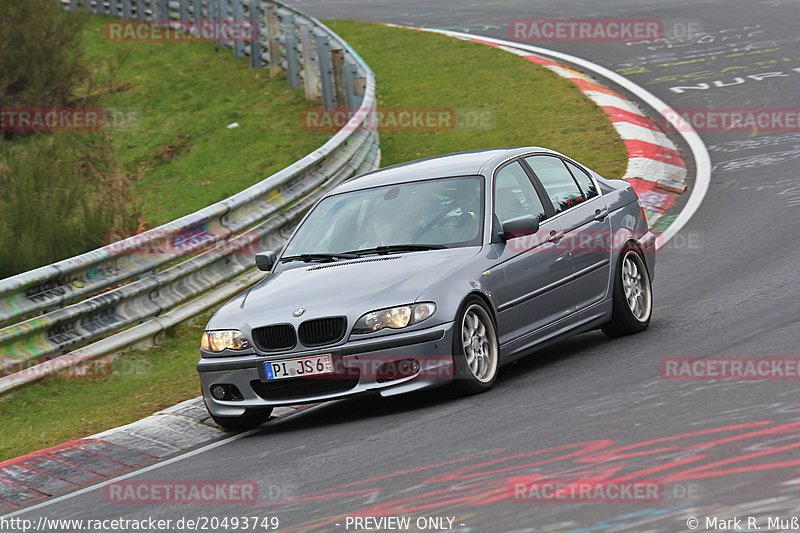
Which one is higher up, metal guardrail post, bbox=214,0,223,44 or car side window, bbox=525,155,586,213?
metal guardrail post, bbox=214,0,223,44

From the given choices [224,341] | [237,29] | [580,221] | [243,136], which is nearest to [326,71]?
[243,136]

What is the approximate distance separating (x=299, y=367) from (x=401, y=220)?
1.53 meters

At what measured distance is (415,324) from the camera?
771 centimetres

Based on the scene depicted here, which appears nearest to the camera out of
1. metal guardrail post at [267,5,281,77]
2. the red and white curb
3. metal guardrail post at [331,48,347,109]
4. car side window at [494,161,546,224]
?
the red and white curb

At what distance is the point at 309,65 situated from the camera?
65.9ft

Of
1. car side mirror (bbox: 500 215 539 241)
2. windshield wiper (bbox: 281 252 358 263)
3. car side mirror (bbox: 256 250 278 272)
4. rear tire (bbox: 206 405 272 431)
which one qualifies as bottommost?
rear tire (bbox: 206 405 272 431)

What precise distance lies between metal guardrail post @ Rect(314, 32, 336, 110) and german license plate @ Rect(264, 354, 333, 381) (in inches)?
444

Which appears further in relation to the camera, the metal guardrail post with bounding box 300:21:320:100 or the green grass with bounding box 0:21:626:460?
the metal guardrail post with bounding box 300:21:320:100

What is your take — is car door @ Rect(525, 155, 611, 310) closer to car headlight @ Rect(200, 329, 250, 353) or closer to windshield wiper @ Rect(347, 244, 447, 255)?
windshield wiper @ Rect(347, 244, 447, 255)

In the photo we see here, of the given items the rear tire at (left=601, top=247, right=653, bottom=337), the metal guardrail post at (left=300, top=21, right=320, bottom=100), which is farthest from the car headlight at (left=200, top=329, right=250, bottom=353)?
the metal guardrail post at (left=300, top=21, right=320, bottom=100)

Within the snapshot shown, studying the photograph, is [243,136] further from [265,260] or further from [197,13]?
[265,260]

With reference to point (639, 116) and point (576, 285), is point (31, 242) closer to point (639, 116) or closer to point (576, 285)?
point (576, 285)

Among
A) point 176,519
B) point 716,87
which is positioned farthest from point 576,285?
point 716,87

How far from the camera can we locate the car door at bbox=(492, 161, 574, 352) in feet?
27.7
